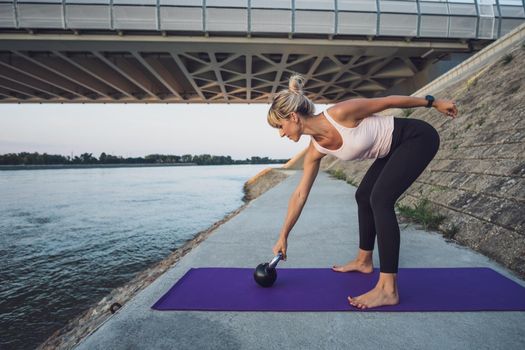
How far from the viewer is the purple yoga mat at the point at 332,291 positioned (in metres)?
2.07

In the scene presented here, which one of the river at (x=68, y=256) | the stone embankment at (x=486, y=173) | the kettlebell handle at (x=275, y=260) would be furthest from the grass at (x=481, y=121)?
the river at (x=68, y=256)

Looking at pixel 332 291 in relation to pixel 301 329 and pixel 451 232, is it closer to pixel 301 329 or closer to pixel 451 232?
pixel 301 329

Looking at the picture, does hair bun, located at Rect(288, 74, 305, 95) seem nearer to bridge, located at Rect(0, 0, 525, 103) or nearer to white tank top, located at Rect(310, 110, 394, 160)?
white tank top, located at Rect(310, 110, 394, 160)

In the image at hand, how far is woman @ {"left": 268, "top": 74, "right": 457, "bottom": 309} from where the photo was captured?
6.93 feet

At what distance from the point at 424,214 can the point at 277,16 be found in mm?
18036

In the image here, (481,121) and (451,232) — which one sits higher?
(481,121)

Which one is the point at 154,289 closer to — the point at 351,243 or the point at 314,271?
the point at 314,271

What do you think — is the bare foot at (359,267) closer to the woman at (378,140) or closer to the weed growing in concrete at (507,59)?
the woman at (378,140)

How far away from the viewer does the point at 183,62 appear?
24.0m

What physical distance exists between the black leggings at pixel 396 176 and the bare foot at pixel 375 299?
6.7 inches

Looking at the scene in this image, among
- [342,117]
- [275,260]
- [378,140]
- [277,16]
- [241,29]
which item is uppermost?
[277,16]

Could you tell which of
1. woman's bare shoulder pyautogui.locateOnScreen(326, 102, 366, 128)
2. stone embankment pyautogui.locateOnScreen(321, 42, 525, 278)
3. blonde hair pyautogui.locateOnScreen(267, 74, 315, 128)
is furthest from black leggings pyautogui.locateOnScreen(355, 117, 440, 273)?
stone embankment pyautogui.locateOnScreen(321, 42, 525, 278)

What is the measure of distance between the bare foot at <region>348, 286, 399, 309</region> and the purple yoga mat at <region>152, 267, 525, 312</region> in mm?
35

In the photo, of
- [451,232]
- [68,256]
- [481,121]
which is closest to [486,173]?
[451,232]
